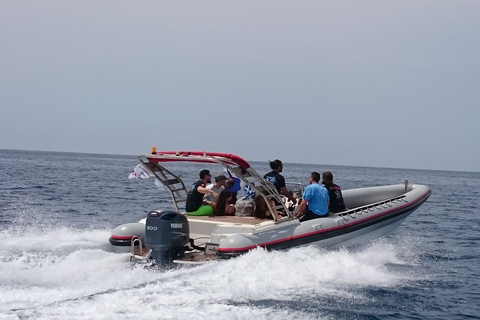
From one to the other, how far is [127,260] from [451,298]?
168 inches

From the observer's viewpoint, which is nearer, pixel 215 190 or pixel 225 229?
pixel 225 229

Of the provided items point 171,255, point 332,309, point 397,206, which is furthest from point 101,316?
point 397,206

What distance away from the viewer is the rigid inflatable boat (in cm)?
711

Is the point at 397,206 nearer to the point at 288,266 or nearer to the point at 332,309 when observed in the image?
the point at 288,266

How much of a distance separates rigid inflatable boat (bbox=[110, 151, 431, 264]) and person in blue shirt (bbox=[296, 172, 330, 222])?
0.17m

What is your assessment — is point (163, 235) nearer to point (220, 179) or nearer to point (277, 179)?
point (220, 179)

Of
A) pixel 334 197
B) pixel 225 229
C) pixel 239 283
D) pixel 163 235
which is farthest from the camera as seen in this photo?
pixel 334 197

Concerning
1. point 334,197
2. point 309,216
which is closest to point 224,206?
point 309,216

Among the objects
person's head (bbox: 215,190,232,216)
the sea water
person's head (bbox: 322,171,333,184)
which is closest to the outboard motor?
the sea water

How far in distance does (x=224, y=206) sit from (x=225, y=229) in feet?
3.00

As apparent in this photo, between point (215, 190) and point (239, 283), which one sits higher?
point (215, 190)

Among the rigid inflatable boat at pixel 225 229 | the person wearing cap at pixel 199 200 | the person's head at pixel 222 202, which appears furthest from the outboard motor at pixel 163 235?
the person's head at pixel 222 202

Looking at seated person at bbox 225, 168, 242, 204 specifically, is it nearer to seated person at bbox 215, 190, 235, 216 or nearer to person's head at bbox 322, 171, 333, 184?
seated person at bbox 215, 190, 235, 216

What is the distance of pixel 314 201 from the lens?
855 centimetres
